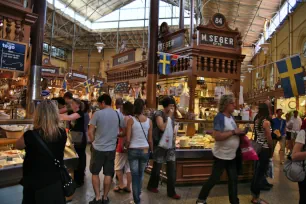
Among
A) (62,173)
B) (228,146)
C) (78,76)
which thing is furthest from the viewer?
(78,76)

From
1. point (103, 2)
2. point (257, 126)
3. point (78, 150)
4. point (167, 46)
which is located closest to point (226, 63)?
point (167, 46)

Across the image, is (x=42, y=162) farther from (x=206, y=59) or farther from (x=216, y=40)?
(x=216, y=40)

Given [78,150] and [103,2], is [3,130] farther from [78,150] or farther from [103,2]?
[103,2]

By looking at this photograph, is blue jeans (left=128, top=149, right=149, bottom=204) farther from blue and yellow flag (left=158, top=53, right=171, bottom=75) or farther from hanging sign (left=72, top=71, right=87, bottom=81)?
hanging sign (left=72, top=71, right=87, bottom=81)

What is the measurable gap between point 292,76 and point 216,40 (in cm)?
198

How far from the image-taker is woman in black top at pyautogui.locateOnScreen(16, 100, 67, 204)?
2.25 m

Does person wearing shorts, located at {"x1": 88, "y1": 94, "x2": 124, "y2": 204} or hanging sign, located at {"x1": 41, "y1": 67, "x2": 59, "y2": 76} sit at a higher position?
hanging sign, located at {"x1": 41, "y1": 67, "x2": 59, "y2": 76}

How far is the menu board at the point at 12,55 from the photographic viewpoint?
450 cm

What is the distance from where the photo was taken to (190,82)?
20.9 ft

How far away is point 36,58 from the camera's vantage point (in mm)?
6020

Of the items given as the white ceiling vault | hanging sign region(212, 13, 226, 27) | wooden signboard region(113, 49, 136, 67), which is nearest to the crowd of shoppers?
hanging sign region(212, 13, 226, 27)

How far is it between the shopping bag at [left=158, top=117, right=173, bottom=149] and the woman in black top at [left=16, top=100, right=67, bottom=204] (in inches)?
83.8

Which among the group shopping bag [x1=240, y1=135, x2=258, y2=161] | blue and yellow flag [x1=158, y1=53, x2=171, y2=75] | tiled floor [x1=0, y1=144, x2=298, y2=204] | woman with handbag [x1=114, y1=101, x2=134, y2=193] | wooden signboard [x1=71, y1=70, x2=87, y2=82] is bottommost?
tiled floor [x1=0, y1=144, x2=298, y2=204]

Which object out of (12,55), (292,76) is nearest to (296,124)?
(292,76)
